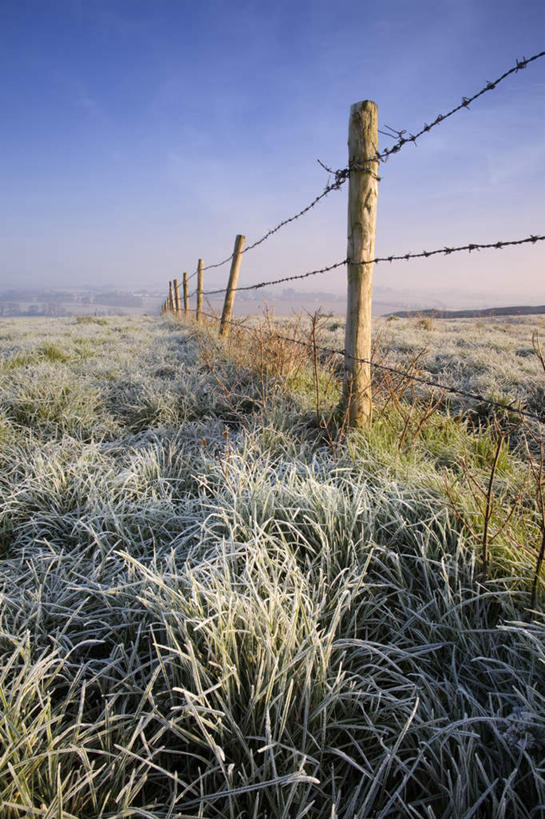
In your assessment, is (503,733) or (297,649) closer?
(503,733)

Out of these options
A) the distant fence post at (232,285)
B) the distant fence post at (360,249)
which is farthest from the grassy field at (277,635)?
the distant fence post at (232,285)

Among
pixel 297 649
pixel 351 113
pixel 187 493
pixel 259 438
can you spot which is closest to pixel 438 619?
pixel 297 649

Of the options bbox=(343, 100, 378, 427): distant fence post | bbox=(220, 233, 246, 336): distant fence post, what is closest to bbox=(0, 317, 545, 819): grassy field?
bbox=(343, 100, 378, 427): distant fence post

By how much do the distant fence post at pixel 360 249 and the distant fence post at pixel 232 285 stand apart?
167 inches

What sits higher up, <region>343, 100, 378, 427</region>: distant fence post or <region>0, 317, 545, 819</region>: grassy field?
<region>343, 100, 378, 427</region>: distant fence post

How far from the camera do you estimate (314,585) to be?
146 centimetres

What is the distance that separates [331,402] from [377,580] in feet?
6.28

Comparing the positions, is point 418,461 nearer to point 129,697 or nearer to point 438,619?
point 438,619

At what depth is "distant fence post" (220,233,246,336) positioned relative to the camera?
6.54 metres

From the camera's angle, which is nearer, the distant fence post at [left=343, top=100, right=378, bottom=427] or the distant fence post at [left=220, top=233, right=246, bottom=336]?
the distant fence post at [left=343, top=100, right=378, bottom=427]

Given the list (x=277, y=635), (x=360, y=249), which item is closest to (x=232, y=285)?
(x=360, y=249)

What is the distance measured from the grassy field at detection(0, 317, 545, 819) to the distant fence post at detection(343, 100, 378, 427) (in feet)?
0.96

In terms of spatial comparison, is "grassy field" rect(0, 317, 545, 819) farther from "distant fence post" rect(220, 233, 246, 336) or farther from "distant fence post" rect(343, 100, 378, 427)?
"distant fence post" rect(220, 233, 246, 336)

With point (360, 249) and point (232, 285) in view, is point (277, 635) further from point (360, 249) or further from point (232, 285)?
point (232, 285)
